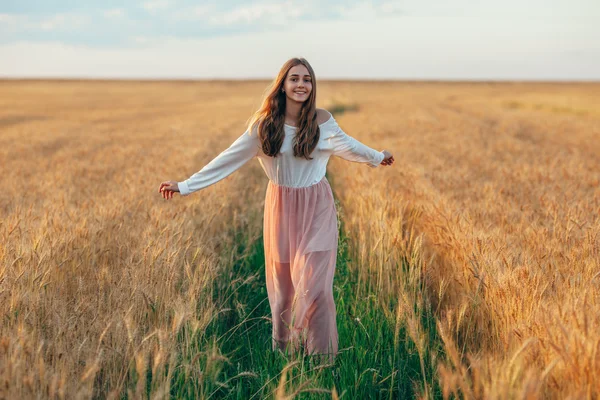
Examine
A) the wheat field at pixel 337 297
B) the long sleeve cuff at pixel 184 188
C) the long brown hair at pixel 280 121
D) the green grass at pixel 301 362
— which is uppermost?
the long brown hair at pixel 280 121

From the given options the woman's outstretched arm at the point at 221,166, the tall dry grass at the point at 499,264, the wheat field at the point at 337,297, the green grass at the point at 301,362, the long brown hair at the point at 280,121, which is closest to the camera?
the tall dry grass at the point at 499,264

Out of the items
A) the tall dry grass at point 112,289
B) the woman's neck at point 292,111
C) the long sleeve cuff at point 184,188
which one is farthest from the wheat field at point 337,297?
the woman's neck at point 292,111

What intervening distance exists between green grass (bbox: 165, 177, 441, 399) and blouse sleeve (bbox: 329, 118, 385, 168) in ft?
2.96

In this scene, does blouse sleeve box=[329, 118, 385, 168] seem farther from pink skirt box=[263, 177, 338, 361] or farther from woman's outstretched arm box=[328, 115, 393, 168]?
pink skirt box=[263, 177, 338, 361]

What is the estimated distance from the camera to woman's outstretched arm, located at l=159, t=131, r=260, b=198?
10.2 ft

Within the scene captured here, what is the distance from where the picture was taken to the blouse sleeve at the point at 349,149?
10.4 ft

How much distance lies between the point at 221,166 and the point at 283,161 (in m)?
0.37

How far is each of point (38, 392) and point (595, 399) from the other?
6.38 feet

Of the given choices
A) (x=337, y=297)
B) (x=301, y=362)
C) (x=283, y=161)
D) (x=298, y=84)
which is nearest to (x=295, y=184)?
(x=283, y=161)

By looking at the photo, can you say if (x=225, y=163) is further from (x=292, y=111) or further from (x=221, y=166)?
(x=292, y=111)

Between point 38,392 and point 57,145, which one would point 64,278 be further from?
point 57,145

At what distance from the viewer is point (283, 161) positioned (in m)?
3.09

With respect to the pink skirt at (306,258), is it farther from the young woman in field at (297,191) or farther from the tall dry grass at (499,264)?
the tall dry grass at (499,264)

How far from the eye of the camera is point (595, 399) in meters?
1.86
